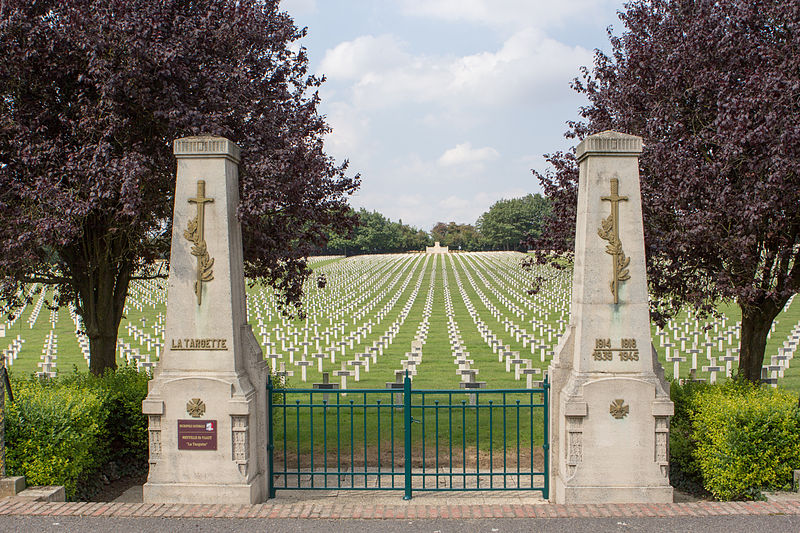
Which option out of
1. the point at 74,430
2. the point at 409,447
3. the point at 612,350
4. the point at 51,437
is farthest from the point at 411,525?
the point at 51,437

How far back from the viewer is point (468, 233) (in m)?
162

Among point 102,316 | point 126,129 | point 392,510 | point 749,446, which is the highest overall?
point 126,129

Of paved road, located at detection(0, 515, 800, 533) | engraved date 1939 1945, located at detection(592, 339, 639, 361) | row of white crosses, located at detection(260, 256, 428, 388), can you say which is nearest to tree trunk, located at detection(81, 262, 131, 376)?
row of white crosses, located at detection(260, 256, 428, 388)

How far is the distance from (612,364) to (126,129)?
713 cm

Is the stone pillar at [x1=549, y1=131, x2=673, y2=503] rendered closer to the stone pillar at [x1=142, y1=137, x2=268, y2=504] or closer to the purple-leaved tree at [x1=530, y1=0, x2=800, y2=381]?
the purple-leaved tree at [x1=530, y1=0, x2=800, y2=381]

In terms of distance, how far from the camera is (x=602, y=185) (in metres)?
6.86

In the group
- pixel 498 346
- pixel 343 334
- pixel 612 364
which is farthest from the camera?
pixel 343 334

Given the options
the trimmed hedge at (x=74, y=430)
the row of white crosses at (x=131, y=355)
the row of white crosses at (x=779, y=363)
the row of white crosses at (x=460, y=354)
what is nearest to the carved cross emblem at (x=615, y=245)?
the row of white crosses at (x=460, y=354)

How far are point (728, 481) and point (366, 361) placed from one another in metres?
12.6

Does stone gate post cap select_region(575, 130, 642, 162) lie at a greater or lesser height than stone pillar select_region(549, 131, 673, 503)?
greater

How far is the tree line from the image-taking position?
132688 mm

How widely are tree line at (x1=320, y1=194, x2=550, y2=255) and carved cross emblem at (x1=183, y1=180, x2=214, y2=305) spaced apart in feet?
370

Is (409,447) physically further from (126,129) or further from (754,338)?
(754,338)

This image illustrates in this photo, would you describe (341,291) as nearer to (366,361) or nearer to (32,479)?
(366,361)
